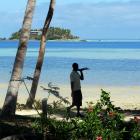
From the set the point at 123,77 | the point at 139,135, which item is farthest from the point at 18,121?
the point at 123,77

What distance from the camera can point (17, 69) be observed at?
11.9 meters

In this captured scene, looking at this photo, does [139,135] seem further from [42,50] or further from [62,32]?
[62,32]

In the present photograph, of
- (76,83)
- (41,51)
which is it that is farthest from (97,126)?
A: (41,51)

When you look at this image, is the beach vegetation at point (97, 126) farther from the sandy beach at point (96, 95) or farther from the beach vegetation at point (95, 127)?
the sandy beach at point (96, 95)

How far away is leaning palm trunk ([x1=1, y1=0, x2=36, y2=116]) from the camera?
11.9m

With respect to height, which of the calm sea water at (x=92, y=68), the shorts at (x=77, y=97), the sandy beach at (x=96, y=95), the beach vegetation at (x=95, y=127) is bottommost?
the beach vegetation at (x=95, y=127)

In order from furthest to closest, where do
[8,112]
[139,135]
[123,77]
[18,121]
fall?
[123,77], [8,112], [18,121], [139,135]

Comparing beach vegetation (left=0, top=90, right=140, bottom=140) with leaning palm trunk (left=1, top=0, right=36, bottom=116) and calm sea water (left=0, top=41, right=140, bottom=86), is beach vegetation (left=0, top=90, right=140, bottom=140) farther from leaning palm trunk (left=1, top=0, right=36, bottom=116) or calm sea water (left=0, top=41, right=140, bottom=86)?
calm sea water (left=0, top=41, right=140, bottom=86)

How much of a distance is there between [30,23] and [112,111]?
4.72 metres

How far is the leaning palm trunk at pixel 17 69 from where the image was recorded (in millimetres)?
11938

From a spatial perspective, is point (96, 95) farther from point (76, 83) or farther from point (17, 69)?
point (17, 69)

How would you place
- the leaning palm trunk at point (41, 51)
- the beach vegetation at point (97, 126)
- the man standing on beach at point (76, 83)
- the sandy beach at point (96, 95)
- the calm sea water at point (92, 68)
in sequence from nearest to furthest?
the beach vegetation at point (97, 126) < the man standing on beach at point (76, 83) < the leaning palm trunk at point (41, 51) < the sandy beach at point (96, 95) < the calm sea water at point (92, 68)

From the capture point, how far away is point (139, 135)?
25.1 ft

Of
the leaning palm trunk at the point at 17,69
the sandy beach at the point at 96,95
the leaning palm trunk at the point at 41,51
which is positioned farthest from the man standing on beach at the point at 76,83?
the sandy beach at the point at 96,95
